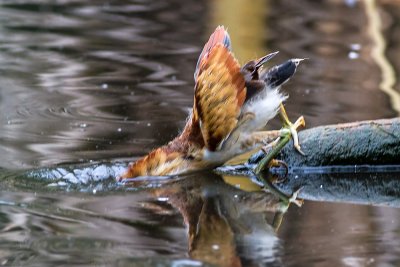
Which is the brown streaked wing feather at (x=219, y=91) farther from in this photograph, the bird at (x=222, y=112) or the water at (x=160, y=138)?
the water at (x=160, y=138)

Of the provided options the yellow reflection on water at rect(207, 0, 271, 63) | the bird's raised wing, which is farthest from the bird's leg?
the yellow reflection on water at rect(207, 0, 271, 63)

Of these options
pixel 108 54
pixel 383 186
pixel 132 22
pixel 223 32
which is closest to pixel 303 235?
pixel 383 186

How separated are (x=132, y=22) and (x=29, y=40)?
209 centimetres

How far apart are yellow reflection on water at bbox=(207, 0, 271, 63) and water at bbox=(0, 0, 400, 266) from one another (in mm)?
27

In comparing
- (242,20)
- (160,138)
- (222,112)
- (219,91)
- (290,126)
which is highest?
(219,91)

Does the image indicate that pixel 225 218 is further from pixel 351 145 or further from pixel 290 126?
pixel 351 145

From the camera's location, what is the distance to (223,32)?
610 centimetres

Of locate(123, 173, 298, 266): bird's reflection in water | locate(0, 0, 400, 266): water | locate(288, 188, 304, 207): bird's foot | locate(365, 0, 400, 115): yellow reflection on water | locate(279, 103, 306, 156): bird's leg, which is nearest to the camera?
locate(123, 173, 298, 266): bird's reflection in water

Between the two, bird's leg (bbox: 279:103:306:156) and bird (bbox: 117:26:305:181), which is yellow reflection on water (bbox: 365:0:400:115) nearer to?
bird's leg (bbox: 279:103:306:156)

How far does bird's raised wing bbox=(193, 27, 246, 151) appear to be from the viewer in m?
5.88

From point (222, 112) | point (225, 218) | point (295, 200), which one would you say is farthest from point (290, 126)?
point (225, 218)

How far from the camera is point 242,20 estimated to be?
40.9 ft

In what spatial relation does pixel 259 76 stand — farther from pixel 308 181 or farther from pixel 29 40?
pixel 29 40

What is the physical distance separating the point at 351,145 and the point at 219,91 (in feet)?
3.42
